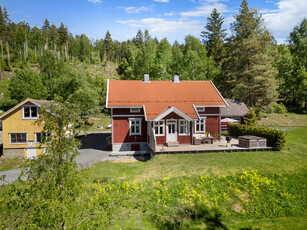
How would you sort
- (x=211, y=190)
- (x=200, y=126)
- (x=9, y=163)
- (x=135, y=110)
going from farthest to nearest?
(x=200, y=126), (x=135, y=110), (x=9, y=163), (x=211, y=190)

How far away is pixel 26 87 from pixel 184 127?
35391 millimetres

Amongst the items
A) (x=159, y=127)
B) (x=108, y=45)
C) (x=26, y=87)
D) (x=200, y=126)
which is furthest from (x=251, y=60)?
(x=108, y=45)

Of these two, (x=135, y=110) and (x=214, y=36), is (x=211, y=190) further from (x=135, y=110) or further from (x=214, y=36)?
(x=214, y=36)

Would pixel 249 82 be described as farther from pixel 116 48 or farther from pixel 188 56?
pixel 116 48

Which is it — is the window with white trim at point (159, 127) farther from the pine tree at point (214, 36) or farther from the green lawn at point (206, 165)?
the pine tree at point (214, 36)

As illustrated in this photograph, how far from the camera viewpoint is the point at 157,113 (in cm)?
2264

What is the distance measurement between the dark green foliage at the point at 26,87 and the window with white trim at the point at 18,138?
21.5 meters

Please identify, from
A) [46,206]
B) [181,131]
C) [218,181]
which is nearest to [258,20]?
[181,131]

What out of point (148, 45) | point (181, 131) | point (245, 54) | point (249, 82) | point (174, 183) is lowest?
point (174, 183)

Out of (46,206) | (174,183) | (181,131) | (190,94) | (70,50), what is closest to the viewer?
(46,206)

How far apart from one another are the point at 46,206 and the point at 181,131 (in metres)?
18.3

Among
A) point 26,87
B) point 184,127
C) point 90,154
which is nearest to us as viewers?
point 184,127

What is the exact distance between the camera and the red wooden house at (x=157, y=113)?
22.0 m

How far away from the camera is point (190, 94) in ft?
85.1
